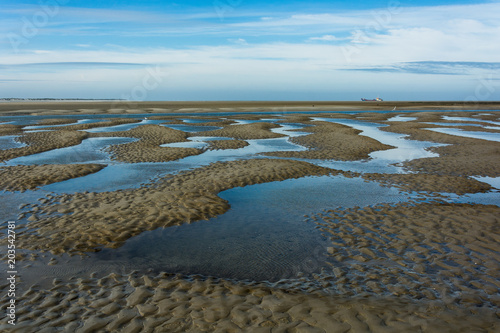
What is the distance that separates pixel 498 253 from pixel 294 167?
10.1 m

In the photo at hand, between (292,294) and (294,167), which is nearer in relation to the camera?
(292,294)

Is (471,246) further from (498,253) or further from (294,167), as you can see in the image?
(294,167)

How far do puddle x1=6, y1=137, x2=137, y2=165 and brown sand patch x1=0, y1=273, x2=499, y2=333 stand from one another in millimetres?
15149

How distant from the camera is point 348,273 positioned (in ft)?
23.3

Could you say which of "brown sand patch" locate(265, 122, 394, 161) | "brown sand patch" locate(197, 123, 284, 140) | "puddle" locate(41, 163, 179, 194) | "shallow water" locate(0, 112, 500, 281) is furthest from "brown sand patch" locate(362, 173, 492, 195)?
"brown sand patch" locate(197, 123, 284, 140)

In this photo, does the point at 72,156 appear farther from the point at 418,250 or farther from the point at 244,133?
the point at 418,250

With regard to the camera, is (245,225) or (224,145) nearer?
(245,225)

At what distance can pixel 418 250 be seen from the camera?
320 inches

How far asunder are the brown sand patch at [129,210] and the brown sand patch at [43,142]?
41.2ft

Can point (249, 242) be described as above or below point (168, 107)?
below

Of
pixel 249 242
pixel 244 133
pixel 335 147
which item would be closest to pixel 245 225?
pixel 249 242

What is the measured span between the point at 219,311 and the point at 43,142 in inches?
1083

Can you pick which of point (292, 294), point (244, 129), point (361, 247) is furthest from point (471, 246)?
point (244, 129)

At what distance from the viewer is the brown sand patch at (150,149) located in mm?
20578
